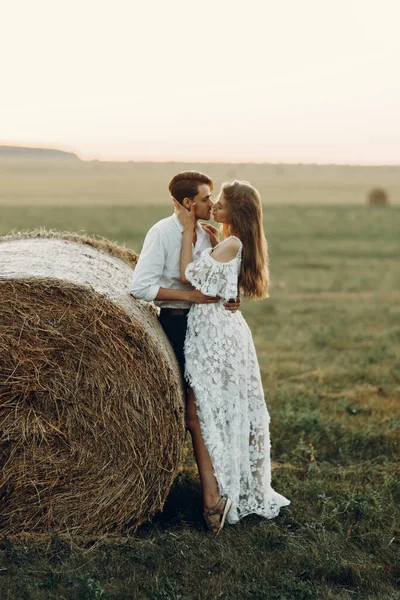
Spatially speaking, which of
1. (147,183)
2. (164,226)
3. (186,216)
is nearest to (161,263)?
(164,226)

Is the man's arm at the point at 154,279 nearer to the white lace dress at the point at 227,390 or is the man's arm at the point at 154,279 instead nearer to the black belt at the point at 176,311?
the white lace dress at the point at 227,390

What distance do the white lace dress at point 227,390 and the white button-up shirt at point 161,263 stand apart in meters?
0.16

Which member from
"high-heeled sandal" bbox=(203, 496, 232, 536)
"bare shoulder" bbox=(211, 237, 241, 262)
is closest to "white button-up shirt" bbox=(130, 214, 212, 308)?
"bare shoulder" bbox=(211, 237, 241, 262)

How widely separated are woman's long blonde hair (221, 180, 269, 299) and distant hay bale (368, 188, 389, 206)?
39433mm

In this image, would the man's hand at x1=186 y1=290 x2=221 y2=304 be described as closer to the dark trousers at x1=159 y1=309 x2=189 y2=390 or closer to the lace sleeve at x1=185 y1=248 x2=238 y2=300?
the lace sleeve at x1=185 y1=248 x2=238 y2=300

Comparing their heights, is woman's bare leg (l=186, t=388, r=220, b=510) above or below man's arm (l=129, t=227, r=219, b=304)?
below

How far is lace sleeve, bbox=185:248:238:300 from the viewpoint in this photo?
17.7ft

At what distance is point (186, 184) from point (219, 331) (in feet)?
3.16

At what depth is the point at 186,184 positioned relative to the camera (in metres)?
5.47

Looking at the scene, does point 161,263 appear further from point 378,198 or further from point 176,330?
point 378,198

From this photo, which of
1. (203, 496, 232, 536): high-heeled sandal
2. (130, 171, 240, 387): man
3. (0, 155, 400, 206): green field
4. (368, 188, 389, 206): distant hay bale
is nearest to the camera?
(203, 496, 232, 536): high-heeled sandal

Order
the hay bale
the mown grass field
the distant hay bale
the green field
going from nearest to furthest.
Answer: the mown grass field, the hay bale, the distant hay bale, the green field

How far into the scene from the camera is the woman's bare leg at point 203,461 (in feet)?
17.9

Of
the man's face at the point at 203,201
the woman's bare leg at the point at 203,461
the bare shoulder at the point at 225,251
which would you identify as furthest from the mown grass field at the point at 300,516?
the man's face at the point at 203,201
